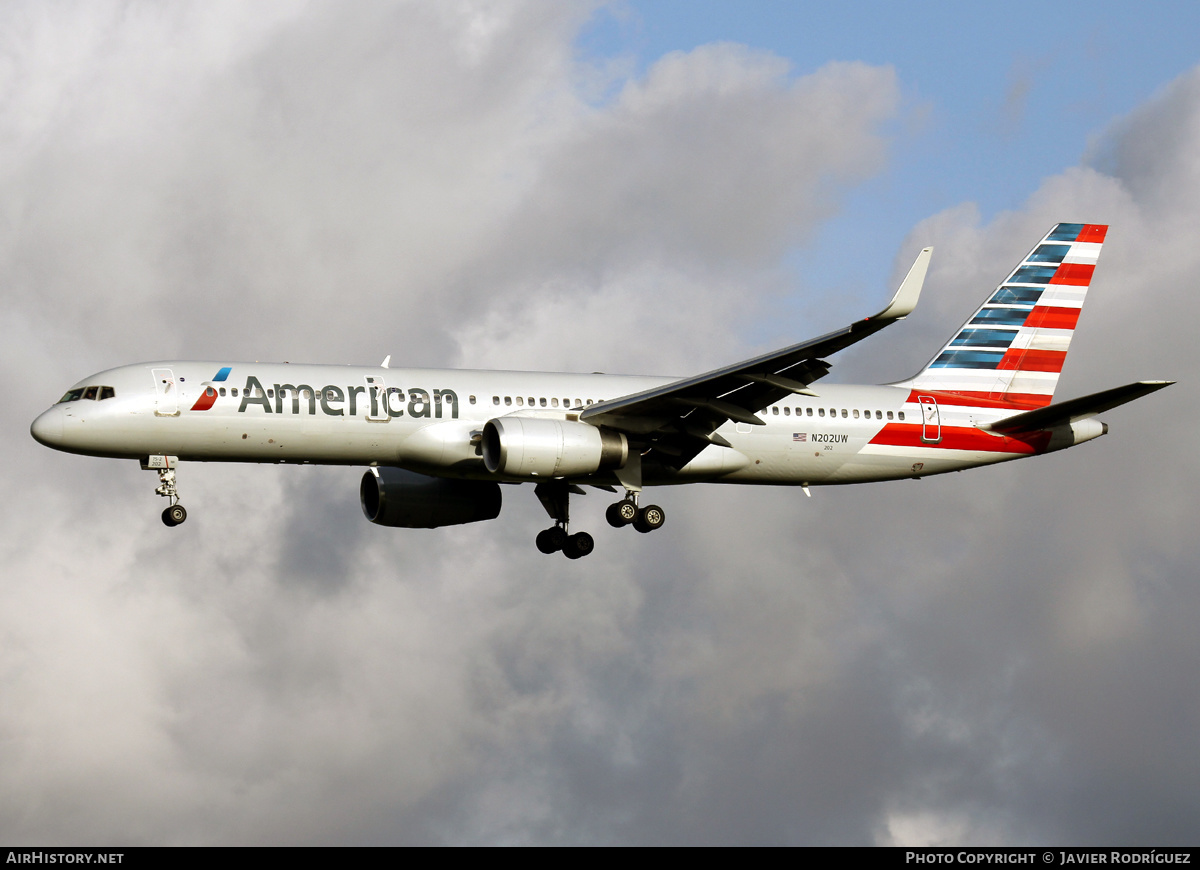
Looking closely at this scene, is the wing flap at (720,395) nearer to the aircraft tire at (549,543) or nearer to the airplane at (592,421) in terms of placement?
the airplane at (592,421)

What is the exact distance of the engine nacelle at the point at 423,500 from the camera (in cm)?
4650

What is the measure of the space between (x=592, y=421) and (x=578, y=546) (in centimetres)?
633

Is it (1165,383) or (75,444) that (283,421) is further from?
(1165,383)

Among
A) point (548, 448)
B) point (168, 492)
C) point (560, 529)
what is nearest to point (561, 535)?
point (560, 529)

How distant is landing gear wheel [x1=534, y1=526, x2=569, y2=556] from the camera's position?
4653cm

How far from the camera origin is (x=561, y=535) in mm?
46656

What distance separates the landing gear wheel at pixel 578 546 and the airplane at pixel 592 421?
5cm

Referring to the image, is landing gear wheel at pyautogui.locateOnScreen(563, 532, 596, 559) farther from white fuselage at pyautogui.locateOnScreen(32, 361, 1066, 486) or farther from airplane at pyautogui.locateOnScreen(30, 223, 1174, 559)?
white fuselage at pyautogui.locateOnScreen(32, 361, 1066, 486)

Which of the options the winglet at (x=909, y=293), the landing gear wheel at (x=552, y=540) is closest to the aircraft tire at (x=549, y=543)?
the landing gear wheel at (x=552, y=540)

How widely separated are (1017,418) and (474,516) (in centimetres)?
1717

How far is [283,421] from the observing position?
129 ft

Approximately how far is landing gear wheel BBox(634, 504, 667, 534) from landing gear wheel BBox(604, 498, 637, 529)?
209 millimetres

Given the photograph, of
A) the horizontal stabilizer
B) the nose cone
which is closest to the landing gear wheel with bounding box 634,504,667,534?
the horizontal stabilizer
